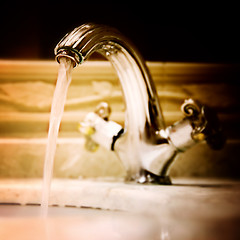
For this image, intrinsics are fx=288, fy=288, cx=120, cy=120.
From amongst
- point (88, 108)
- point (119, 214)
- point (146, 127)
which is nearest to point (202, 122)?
point (146, 127)

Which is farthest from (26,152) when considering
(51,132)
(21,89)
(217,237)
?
(217,237)

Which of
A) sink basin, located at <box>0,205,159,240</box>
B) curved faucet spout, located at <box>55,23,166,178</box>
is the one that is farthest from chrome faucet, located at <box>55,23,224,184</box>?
sink basin, located at <box>0,205,159,240</box>

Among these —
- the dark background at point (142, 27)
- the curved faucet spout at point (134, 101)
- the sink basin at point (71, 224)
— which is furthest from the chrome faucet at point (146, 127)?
the dark background at point (142, 27)

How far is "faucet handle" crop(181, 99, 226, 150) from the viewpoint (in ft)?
1.56

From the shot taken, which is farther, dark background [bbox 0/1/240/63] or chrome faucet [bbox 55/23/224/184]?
dark background [bbox 0/1/240/63]

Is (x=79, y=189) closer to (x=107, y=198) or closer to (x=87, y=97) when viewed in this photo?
(x=107, y=198)

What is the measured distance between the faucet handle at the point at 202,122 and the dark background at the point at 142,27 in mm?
273

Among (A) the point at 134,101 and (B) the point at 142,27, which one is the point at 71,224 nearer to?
(A) the point at 134,101

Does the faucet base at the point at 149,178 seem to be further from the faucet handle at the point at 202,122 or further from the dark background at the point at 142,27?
the dark background at the point at 142,27

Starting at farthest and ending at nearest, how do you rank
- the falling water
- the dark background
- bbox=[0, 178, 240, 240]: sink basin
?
the dark background
the falling water
bbox=[0, 178, 240, 240]: sink basin

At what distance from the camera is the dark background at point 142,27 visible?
28.9 inches

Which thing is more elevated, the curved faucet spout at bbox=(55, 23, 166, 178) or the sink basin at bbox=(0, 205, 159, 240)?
the curved faucet spout at bbox=(55, 23, 166, 178)

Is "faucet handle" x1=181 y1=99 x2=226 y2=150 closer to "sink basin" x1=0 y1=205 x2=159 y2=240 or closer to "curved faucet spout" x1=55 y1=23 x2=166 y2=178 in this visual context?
"curved faucet spout" x1=55 y1=23 x2=166 y2=178

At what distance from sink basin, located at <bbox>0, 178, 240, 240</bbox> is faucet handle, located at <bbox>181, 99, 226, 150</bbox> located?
0.10 metres
